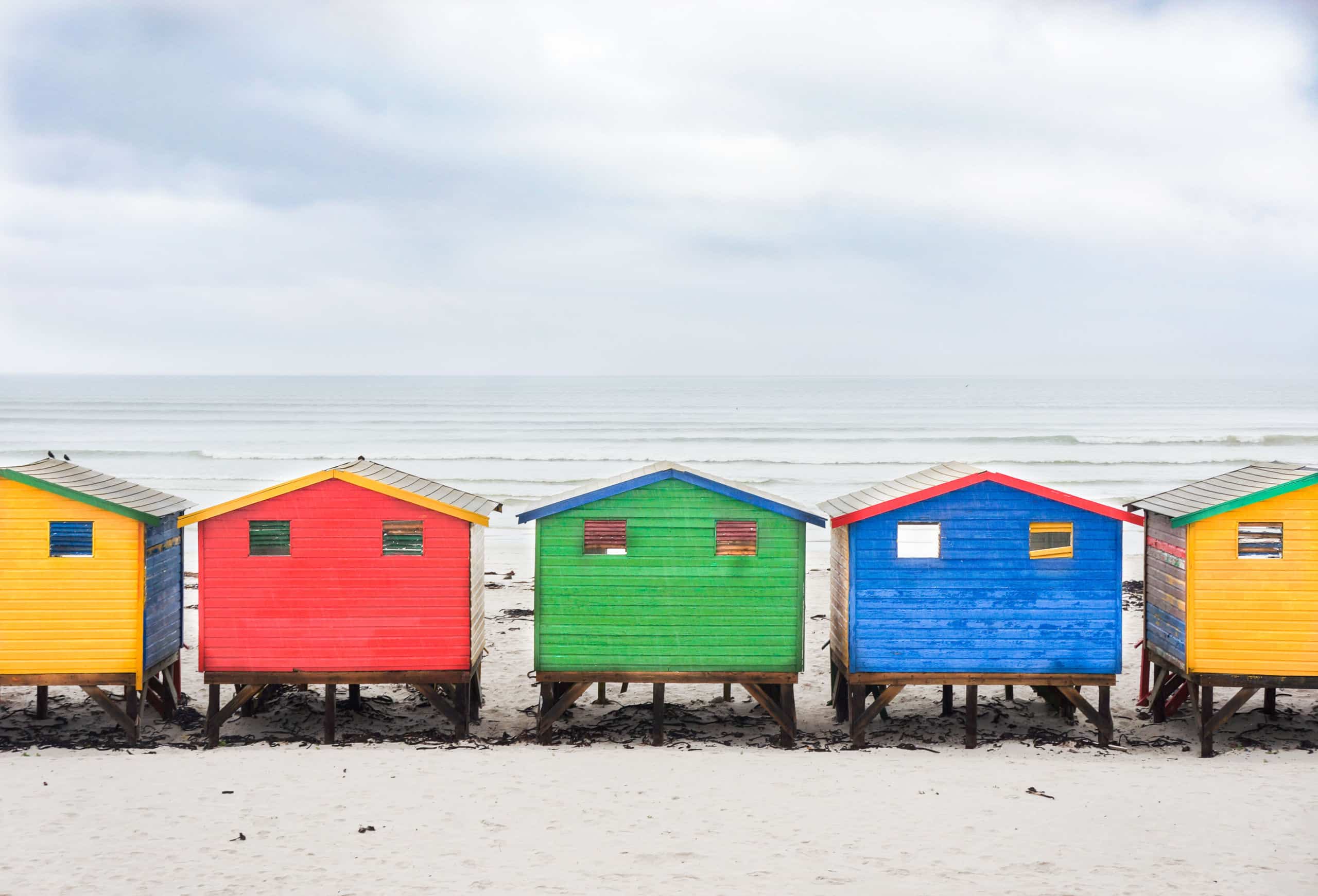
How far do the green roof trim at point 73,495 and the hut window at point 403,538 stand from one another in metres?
3.36

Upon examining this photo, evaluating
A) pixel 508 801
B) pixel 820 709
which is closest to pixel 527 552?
pixel 820 709

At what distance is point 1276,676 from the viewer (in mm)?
15148

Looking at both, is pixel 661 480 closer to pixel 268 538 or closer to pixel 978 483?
pixel 978 483

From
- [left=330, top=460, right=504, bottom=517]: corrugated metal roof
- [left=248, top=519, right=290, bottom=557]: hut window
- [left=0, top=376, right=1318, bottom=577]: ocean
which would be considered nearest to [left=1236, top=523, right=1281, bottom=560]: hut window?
[left=330, top=460, right=504, bottom=517]: corrugated metal roof

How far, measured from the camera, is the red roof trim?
49.5ft

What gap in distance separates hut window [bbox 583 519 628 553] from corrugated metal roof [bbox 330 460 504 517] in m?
1.38

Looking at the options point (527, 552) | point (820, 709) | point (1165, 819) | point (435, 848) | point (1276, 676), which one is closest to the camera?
point (435, 848)

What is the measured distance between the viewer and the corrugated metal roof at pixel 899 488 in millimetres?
15266

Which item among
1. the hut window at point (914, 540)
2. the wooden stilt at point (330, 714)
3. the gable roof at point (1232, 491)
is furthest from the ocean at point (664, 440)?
the wooden stilt at point (330, 714)

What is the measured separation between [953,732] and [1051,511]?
4.01 m

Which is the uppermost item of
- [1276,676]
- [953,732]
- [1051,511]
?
[1051,511]

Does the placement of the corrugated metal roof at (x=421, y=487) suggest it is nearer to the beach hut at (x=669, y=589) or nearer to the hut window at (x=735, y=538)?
the beach hut at (x=669, y=589)

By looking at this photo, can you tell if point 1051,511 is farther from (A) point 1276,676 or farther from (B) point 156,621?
(B) point 156,621

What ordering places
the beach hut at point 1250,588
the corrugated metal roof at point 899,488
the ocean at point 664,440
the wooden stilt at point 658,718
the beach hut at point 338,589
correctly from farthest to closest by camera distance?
the ocean at point 664,440, the wooden stilt at point 658,718, the beach hut at point 338,589, the corrugated metal roof at point 899,488, the beach hut at point 1250,588
